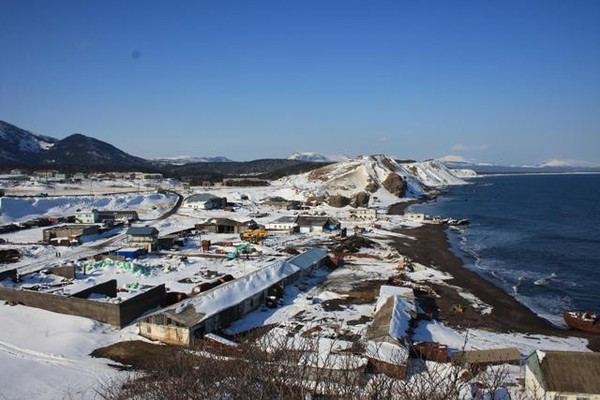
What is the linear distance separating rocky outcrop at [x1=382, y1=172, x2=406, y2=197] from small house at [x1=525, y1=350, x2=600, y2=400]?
7778 centimetres

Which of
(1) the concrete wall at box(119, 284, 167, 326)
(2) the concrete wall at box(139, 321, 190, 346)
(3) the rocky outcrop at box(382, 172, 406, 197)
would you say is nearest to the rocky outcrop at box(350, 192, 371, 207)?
(3) the rocky outcrop at box(382, 172, 406, 197)

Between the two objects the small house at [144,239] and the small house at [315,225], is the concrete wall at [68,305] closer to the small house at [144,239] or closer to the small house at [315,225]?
the small house at [144,239]

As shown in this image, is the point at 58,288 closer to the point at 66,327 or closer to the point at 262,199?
the point at 66,327

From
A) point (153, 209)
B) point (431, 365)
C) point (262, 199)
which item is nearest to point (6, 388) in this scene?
point (431, 365)

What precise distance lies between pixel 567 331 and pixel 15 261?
33619 millimetres

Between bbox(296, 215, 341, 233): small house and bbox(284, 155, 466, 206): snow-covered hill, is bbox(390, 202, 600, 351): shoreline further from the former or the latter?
bbox(284, 155, 466, 206): snow-covered hill

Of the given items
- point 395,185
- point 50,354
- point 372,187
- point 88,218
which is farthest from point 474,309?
point 395,185

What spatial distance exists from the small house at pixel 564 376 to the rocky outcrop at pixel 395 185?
7778cm

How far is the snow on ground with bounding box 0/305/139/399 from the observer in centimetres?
1448

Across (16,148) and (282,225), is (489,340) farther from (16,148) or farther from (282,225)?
(16,148)

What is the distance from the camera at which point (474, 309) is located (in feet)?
78.4

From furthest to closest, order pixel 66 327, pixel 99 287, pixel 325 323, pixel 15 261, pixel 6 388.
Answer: pixel 15 261 → pixel 99 287 → pixel 325 323 → pixel 66 327 → pixel 6 388

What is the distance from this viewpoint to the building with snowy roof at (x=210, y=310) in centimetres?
1845

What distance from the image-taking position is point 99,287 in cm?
2377
